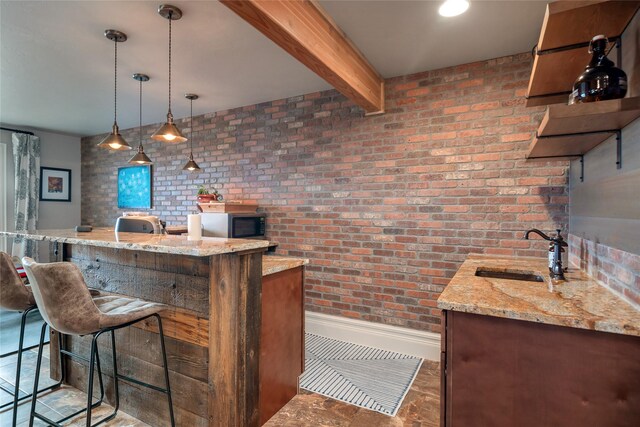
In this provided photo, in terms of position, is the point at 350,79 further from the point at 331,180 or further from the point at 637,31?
the point at 637,31

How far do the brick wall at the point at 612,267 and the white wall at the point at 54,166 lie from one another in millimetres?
7018

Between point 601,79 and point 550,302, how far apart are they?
2.84 feet

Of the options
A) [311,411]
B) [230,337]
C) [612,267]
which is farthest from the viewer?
[311,411]

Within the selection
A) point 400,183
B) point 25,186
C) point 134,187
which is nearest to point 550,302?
point 400,183

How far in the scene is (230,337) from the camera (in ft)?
5.32

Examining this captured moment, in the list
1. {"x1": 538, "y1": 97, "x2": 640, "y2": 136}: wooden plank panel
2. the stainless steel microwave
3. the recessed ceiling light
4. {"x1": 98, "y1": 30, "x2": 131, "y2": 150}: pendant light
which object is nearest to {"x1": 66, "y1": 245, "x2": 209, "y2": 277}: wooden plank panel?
{"x1": 98, "y1": 30, "x2": 131, "y2": 150}: pendant light

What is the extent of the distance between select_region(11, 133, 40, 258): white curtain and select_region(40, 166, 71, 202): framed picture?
7.5 inches

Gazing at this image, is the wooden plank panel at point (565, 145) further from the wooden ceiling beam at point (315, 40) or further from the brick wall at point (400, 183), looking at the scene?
the wooden ceiling beam at point (315, 40)

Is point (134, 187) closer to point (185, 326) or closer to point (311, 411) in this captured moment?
point (185, 326)

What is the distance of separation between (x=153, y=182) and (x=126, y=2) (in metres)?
3.18

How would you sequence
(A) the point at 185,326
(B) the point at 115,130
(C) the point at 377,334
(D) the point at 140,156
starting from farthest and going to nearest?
(C) the point at 377,334, (D) the point at 140,156, (B) the point at 115,130, (A) the point at 185,326

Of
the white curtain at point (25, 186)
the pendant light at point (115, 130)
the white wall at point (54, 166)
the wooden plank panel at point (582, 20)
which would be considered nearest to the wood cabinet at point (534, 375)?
the wooden plank panel at point (582, 20)

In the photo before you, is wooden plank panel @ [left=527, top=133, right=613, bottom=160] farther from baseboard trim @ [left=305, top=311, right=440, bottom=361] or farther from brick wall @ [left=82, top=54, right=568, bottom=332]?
baseboard trim @ [left=305, top=311, right=440, bottom=361]

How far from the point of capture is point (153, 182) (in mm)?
4785
